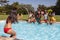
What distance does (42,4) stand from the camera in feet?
123

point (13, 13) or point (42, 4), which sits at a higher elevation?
point (13, 13)

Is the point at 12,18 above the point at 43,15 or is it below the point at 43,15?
above

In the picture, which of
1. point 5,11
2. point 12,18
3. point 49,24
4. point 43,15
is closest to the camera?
point 12,18

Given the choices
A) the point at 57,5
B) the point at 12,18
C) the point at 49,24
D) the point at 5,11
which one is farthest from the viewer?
the point at 57,5

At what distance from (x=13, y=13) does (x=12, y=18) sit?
222 mm

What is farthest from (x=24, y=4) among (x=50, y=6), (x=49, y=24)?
(x=49, y=24)

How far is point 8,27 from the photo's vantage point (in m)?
8.63

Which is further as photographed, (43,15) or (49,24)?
(43,15)

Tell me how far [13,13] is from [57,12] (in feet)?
94.4

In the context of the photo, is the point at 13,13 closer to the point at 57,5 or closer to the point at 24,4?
the point at 24,4

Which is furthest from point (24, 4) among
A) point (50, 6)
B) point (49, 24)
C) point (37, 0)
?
point (49, 24)

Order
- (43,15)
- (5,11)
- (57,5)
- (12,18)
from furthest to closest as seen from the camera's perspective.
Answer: (57,5) → (5,11) → (43,15) → (12,18)

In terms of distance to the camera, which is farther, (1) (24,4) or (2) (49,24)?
(1) (24,4)

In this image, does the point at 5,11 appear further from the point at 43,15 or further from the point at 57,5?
the point at 43,15
